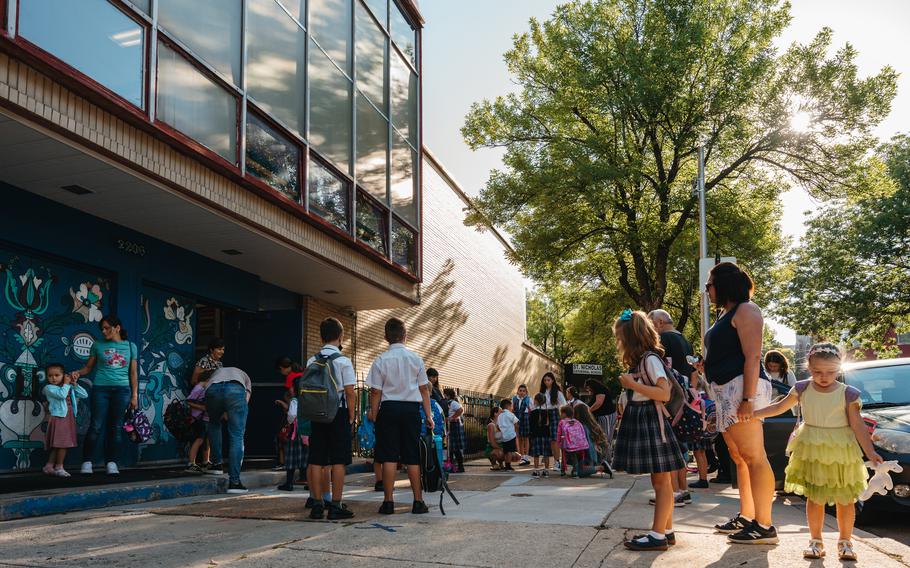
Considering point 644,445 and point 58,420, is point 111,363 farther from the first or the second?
point 644,445

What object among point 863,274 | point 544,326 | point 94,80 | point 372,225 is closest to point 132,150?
point 94,80

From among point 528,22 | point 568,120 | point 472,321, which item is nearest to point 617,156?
point 568,120

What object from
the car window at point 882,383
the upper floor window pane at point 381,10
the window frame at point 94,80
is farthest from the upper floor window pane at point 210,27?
the car window at point 882,383

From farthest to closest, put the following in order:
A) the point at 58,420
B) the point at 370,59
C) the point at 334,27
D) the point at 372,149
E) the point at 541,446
→ the point at 370,59
the point at 372,149
the point at 541,446
the point at 334,27
the point at 58,420

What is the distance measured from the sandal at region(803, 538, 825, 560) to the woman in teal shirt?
277 inches

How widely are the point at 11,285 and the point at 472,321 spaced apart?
784 inches

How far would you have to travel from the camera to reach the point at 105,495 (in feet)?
22.9

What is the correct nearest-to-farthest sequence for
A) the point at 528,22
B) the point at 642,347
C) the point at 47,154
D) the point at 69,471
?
1. the point at 642,347
2. the point at 47,154
3. the point at 69,471
4. the point at 528,22

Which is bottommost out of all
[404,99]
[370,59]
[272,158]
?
[272,158]

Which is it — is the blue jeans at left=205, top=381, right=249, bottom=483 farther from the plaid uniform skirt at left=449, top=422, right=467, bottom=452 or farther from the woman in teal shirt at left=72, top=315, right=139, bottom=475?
the plaid uniform skirt at left=449, top=422, right=467, bottom=452

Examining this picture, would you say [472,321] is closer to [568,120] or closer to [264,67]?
[568,120]

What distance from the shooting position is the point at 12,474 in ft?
26.0

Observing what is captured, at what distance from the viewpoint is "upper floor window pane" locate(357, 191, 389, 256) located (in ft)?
42.7

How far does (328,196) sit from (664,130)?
42.3 feet
